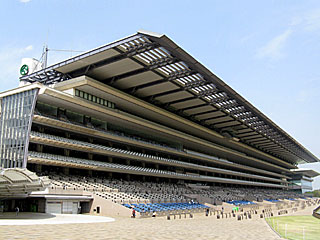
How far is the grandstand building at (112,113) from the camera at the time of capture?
129ft

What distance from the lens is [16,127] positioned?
133 feet

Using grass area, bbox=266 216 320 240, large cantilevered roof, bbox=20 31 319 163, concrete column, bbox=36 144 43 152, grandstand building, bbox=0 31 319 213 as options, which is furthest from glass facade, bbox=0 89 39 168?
grass area, bbox=266 216 320 240

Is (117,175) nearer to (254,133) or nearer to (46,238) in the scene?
(46,238)

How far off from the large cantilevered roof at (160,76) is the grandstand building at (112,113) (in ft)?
0.43

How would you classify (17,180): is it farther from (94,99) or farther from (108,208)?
(94,99)

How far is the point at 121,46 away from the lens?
1490 inches

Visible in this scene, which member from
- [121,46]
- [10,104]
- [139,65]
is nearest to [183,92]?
[139,65]

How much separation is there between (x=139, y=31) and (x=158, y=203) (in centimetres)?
2490

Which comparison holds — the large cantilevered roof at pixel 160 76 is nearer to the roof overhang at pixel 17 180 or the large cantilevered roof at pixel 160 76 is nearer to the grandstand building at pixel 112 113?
the grandstand building at pixel 112 113

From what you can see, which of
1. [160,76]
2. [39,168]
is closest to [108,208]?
[39,168]

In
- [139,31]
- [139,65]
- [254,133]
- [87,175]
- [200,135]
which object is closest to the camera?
[139,31]

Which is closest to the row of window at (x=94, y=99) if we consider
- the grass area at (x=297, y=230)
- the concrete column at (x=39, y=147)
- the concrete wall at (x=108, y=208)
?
the concrete column at (x=39, y=147)

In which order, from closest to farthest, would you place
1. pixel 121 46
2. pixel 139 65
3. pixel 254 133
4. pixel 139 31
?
pixel 139 31
pixel 121 46
pixel 139 65
pixel 254 133

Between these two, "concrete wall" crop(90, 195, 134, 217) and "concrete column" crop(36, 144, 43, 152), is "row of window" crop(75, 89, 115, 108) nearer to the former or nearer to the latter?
"concrete column" crop(36, 144, 43, 152)
